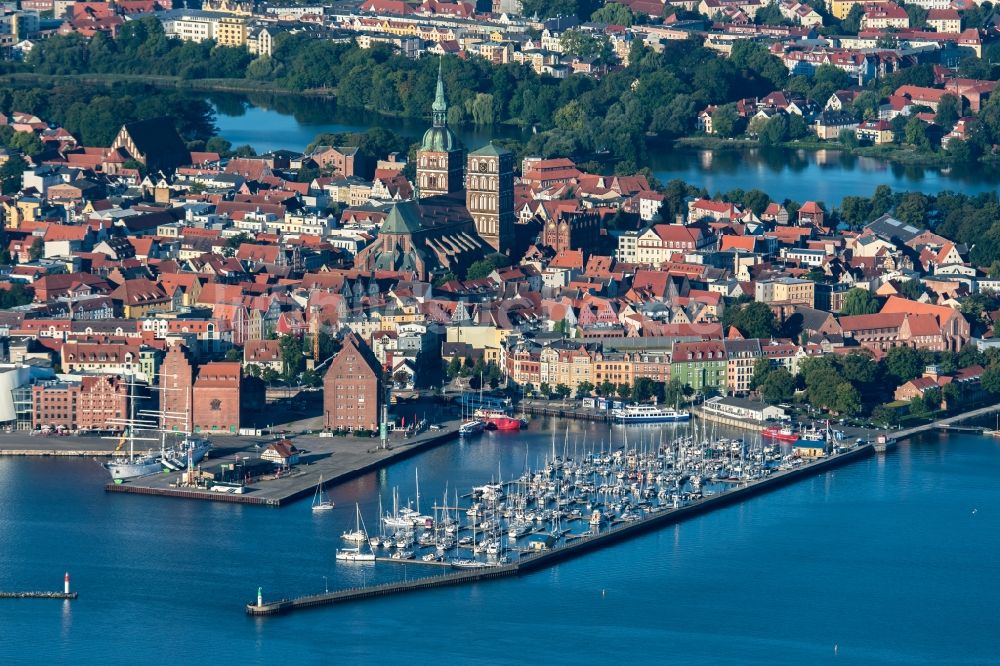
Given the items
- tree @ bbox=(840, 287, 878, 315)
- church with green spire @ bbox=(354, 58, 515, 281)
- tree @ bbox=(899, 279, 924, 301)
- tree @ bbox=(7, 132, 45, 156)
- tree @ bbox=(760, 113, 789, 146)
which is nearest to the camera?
tree @ bbox=(840, 287, 878, 315)

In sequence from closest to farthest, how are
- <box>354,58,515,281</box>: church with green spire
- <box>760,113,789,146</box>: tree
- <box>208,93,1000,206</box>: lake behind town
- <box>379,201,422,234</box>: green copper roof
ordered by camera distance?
1. <box>354,58,515,281</box>: church with green spire
2. <box>379,201,422,234</box>: green copper roof
3. <box>208,93,1000,206</box>: lake behind town
4. <box>760,113,789,146</box>: tree

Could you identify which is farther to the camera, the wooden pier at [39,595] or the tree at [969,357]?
the tree at [969,357]

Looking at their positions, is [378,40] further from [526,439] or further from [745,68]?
[526,439]

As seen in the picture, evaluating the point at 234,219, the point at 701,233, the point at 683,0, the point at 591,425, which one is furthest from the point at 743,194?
the point at 683,0

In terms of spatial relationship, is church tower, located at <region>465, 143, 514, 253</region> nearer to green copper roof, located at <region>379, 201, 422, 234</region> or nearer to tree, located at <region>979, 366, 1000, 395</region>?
green copper roof, located at <region>379, 201, 422, 234</region>

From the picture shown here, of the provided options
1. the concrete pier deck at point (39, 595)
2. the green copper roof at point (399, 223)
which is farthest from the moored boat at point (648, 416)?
the concrete pier deck at point (39, 595)

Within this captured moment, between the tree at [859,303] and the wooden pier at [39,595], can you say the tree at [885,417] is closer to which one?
the tree at [859,303]

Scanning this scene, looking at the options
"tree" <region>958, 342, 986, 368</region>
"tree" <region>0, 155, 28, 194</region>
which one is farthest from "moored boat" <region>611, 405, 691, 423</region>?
"tree" <region>0, 155, 28, 194</region>
